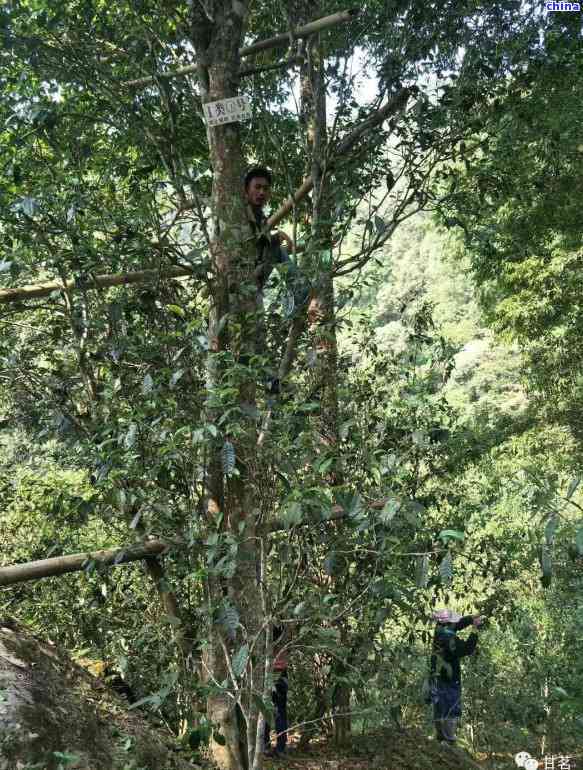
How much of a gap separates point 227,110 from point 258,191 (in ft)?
1.53

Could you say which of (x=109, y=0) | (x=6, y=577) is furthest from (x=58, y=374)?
(x=109, y=0)

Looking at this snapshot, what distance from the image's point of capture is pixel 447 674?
203 inches

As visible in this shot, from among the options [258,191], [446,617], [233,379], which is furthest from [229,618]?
[446,617]

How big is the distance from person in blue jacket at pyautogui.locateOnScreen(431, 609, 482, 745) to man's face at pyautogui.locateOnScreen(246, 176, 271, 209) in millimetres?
3221

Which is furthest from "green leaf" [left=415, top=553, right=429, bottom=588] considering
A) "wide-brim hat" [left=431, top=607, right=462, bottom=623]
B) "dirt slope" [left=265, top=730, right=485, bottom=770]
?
"wide-brim hat" [left=431, top=607, right=462, bottom=623]

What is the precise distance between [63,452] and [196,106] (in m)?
1.71

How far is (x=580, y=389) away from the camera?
30.7ft

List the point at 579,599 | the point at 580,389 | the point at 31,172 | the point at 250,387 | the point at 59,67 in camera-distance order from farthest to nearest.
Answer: the point at 580,389, the point at 579,599, the point at 31,172, the point at 59,67, the point at 250,387

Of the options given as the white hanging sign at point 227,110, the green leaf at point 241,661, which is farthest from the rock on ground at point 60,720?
the white hanging sign at point 227,110

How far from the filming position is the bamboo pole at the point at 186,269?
2.94 metres

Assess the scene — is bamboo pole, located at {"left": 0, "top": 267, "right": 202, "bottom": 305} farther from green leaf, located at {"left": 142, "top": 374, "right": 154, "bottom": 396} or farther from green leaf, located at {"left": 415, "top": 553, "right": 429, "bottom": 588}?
green leaf, located at {"left": 415, "top": 553, "right": 429, "bottom": 588}

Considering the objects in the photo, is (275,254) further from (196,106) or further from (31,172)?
(31,172)

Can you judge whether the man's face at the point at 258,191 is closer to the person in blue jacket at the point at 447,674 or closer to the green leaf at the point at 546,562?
the green leaf at the point at 546,562

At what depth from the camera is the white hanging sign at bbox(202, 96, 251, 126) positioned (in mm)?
2895
